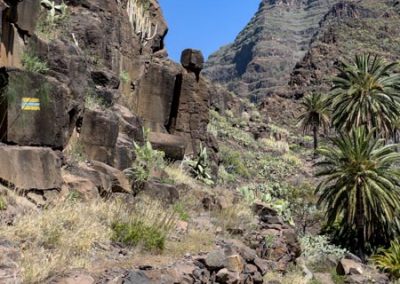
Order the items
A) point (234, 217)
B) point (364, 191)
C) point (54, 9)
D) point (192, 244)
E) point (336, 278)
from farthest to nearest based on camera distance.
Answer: point (364, 191) < point (336, 278) < point (54, 9) < point (234, 217) < point (192, 244)

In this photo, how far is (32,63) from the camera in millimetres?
10289

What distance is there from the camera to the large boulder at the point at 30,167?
7.99 m

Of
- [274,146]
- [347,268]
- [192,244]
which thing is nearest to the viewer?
[192,244]

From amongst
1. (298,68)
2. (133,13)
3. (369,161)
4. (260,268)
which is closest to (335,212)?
(369,161)

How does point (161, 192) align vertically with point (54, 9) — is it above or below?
below

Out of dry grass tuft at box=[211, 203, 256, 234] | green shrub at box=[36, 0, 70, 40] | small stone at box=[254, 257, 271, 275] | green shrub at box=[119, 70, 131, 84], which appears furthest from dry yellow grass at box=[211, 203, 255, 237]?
green shrub at box=[119, 70, 131, 84]

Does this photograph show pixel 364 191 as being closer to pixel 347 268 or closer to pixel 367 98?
pixel 347 268

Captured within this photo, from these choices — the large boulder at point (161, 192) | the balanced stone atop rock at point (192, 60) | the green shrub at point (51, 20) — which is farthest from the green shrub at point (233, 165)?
the large boulder at point (161, 192)

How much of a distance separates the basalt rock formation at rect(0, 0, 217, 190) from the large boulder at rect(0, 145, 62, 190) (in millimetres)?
22

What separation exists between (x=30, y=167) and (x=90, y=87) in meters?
4.96

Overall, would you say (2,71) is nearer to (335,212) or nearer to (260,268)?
(260,268)

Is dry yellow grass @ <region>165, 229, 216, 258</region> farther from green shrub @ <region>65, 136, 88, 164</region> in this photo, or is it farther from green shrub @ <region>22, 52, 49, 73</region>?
green shrub @ <region>22, 52, 49, 73</region>

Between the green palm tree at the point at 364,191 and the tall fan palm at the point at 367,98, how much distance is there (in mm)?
8216

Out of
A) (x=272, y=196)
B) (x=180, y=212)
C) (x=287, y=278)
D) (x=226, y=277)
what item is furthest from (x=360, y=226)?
(x=226, y=277)
